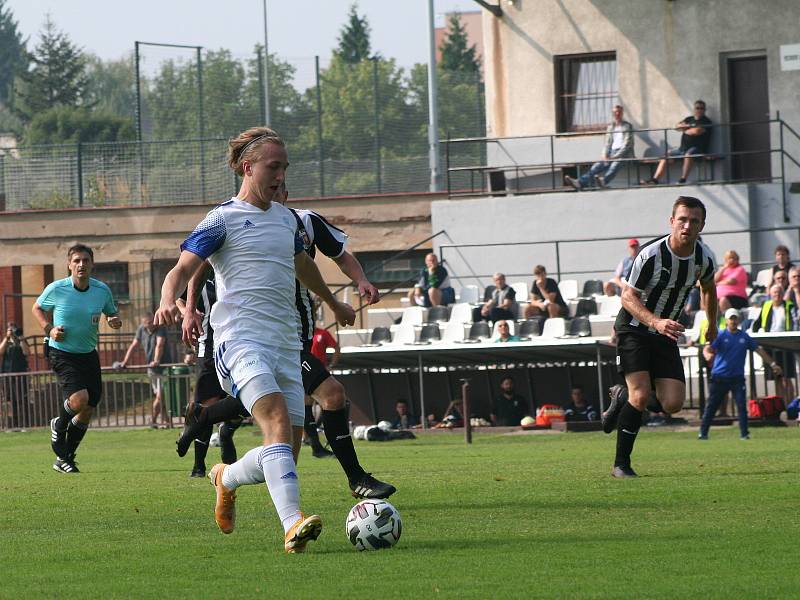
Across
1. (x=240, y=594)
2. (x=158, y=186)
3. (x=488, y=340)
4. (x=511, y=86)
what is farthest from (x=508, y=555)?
(x=158, y=186)

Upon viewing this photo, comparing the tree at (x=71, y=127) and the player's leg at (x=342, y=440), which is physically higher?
the tree at (x=71, y=127)

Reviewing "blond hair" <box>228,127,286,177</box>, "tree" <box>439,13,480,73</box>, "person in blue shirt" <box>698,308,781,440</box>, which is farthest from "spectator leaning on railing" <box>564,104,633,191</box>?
"tree" <box>439,13,480,73</box>

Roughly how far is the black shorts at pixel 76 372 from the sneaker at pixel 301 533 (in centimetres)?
770

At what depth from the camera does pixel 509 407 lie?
2494cm

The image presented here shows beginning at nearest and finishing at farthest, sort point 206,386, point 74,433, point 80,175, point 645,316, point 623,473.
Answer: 1. point 645,316
2. point 623,473
3. point 206,386
4. point 74,433
5. point 80,175

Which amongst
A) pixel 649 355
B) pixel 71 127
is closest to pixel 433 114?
pixel 649 355

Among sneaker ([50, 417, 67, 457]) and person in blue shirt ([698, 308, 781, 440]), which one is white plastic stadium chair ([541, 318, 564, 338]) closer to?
person in blue shirt ([698, 308, 781, 440])

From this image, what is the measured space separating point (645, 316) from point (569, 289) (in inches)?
681

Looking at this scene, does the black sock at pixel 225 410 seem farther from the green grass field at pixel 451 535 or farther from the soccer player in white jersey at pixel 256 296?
the soccer player in white jersey at pixel 256 296

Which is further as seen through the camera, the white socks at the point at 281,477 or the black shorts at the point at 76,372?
the black shorts at the point at 76,372

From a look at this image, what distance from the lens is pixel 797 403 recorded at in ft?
71.8

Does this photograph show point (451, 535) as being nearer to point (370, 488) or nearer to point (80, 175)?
point (370, 488)

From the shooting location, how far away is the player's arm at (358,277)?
8625mm

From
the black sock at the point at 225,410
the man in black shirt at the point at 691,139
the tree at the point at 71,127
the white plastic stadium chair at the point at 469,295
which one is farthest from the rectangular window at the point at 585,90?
the tree at the point at 71,127
